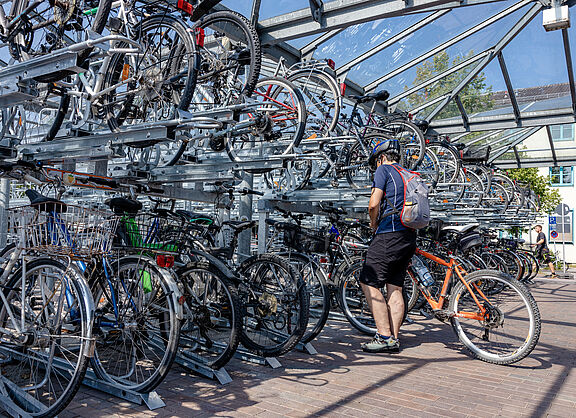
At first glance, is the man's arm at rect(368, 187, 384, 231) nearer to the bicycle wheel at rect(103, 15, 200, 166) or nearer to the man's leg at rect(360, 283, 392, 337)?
the man's leg at rect(360, 283, 392, 337)

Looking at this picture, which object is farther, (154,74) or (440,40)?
(440,40)

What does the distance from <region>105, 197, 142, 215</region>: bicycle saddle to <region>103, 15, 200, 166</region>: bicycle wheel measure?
40 cm

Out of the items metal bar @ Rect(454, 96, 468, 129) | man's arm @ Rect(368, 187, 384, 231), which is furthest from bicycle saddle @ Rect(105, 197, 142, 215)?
metal bar @ Rect(454, 96, 468, 129)

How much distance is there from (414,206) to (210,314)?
1928mm

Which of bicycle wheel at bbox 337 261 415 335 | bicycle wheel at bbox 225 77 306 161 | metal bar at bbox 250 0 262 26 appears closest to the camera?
bicycle wheel at bbox 225 77 306 161

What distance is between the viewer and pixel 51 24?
11.4ft

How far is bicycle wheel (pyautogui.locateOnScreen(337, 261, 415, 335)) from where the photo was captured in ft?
17.4

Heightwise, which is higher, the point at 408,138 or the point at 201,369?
the point at 408,138

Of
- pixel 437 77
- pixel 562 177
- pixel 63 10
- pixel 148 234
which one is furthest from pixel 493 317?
pixel 562 177

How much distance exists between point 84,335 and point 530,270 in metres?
11.7

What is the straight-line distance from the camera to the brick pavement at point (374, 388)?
294cm

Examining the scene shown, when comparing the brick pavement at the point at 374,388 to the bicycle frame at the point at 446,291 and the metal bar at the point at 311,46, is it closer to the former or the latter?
the bicycle frame at the point at 446,291

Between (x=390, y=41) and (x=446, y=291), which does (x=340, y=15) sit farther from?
Result: (x=446, y=291)

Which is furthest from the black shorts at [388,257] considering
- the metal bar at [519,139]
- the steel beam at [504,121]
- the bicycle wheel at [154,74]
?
the metal bar at [519,139]
